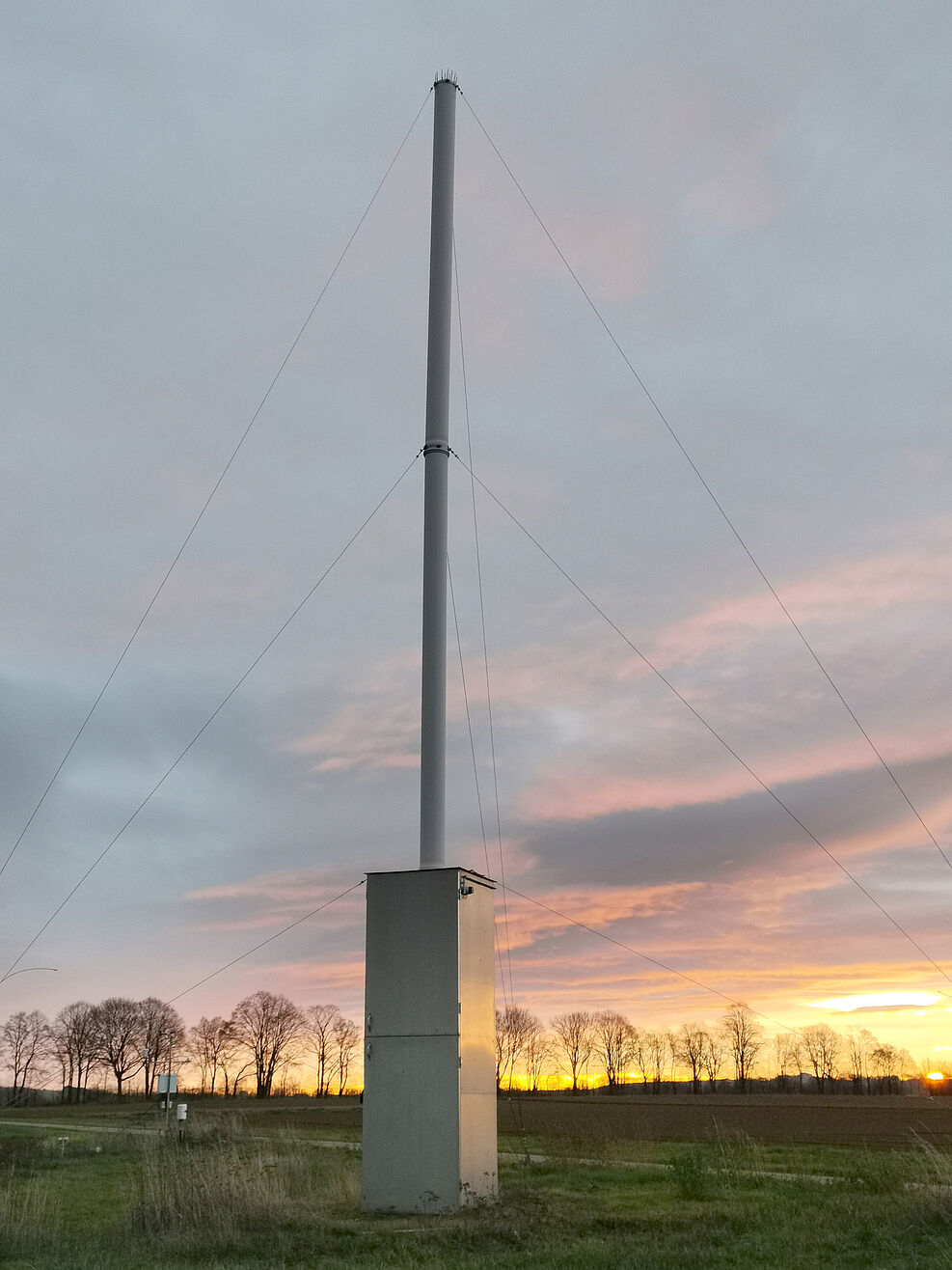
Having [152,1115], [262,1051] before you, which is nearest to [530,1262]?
[152,1115]

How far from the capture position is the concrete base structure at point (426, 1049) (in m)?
16.4

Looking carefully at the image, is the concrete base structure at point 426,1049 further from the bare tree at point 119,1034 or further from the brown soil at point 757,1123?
the bare tree at point 119,1034

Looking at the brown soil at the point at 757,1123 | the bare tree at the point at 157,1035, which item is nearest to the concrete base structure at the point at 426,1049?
the brown soil at the point at 757,1123

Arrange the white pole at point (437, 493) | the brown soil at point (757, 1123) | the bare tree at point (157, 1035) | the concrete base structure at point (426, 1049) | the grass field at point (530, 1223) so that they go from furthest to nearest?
the bare tree at point (157, 1035) → the brown soil at point (757, 1123) → the white pole at point (437, 493) → the concrete base structure at point (426, 1049) → the grass field at point (530, 1223)

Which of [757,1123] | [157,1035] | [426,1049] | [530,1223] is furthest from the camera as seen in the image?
[157,1035]

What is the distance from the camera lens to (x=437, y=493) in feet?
64.7

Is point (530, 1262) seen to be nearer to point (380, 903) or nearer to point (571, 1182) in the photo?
point (380, 903)

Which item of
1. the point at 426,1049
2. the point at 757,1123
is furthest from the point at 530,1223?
the point at 757,1123

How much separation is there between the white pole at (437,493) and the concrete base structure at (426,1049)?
2.93ft

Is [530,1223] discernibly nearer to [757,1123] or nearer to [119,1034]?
[757,1123]

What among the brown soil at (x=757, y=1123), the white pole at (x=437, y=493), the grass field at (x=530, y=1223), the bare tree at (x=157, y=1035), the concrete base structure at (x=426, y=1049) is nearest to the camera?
the grass field at (x=530, y=1223)

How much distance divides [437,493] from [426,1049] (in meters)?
8.99

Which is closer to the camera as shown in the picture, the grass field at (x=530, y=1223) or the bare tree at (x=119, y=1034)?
the grass field at (x=530, y=1223)

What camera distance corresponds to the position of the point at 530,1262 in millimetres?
12977
